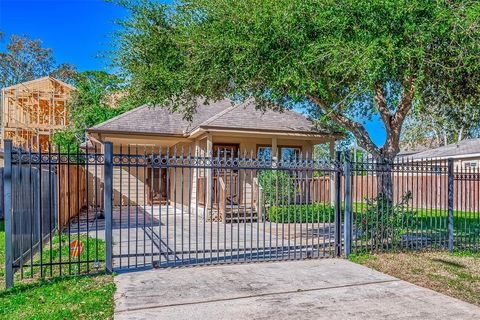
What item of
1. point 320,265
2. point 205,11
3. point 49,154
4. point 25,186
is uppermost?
point 205,11

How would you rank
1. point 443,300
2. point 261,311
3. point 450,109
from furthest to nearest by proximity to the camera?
point 450,109, point 443,300, point 261,311

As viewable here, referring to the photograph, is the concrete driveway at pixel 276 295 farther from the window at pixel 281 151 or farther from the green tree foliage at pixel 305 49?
the window at pixel 281 151

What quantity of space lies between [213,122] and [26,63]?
32.2m

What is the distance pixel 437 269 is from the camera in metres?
7.18

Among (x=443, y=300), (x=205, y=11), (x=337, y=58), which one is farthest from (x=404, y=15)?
(x=443, y=300)

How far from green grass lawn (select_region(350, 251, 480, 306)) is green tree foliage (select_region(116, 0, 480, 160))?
2673 mm

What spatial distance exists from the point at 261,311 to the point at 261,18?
5137 mm

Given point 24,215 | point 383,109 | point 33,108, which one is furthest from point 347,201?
point 33,108

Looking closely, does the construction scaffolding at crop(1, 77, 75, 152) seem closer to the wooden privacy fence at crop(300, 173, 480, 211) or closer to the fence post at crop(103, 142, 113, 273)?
the wooden privacy fence at crop(300, 173, 480, 211)

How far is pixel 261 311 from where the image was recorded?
4871 mm

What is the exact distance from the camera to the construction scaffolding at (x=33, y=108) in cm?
3391

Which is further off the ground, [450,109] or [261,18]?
[261,18]

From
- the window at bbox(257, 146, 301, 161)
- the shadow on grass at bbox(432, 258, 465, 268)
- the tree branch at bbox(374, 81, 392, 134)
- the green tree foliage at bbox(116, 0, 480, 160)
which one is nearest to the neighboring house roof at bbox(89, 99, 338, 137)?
the window at bbox(257, 146, 301, 161)

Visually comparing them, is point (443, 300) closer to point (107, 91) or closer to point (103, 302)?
point (103, 302)
